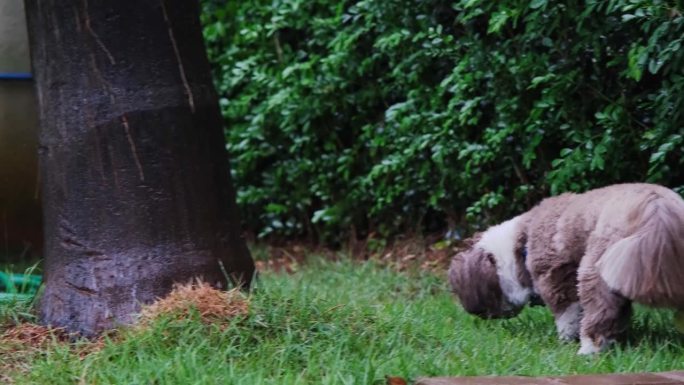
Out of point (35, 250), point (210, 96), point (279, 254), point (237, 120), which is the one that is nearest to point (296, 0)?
point (237, 120)

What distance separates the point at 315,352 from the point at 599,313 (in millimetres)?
1602

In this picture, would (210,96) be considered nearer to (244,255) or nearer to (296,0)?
(244,255)

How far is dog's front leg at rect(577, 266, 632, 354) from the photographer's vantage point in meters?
5.45

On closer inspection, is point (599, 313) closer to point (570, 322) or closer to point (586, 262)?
point (586, 262)

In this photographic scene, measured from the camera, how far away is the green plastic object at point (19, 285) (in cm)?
599

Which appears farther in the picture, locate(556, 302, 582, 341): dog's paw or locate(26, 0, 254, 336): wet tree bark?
locate(556, 302, 582, 341): dog's paw

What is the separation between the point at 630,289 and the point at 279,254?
5.49m

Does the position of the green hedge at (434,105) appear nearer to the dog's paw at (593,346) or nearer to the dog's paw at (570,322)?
the dog's paw at (570,322)

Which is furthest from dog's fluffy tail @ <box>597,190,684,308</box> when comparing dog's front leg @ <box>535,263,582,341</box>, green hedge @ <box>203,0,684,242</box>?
green hedge @ <box>203,0,684,242</box>

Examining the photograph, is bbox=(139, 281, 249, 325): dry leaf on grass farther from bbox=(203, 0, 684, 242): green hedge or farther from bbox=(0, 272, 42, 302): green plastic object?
bbox=(203, 0, 684, 242): green hedge

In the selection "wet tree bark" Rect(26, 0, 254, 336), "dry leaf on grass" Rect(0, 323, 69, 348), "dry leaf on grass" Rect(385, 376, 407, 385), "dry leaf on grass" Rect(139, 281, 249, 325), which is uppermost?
"wet tree bark" Rect(26, 0, 254, 336)

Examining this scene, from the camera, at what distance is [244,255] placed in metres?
5.64

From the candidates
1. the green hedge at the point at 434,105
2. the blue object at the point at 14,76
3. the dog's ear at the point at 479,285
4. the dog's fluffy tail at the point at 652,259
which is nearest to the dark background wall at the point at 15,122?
the blue object at the point at 14,76

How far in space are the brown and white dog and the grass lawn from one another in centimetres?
23
